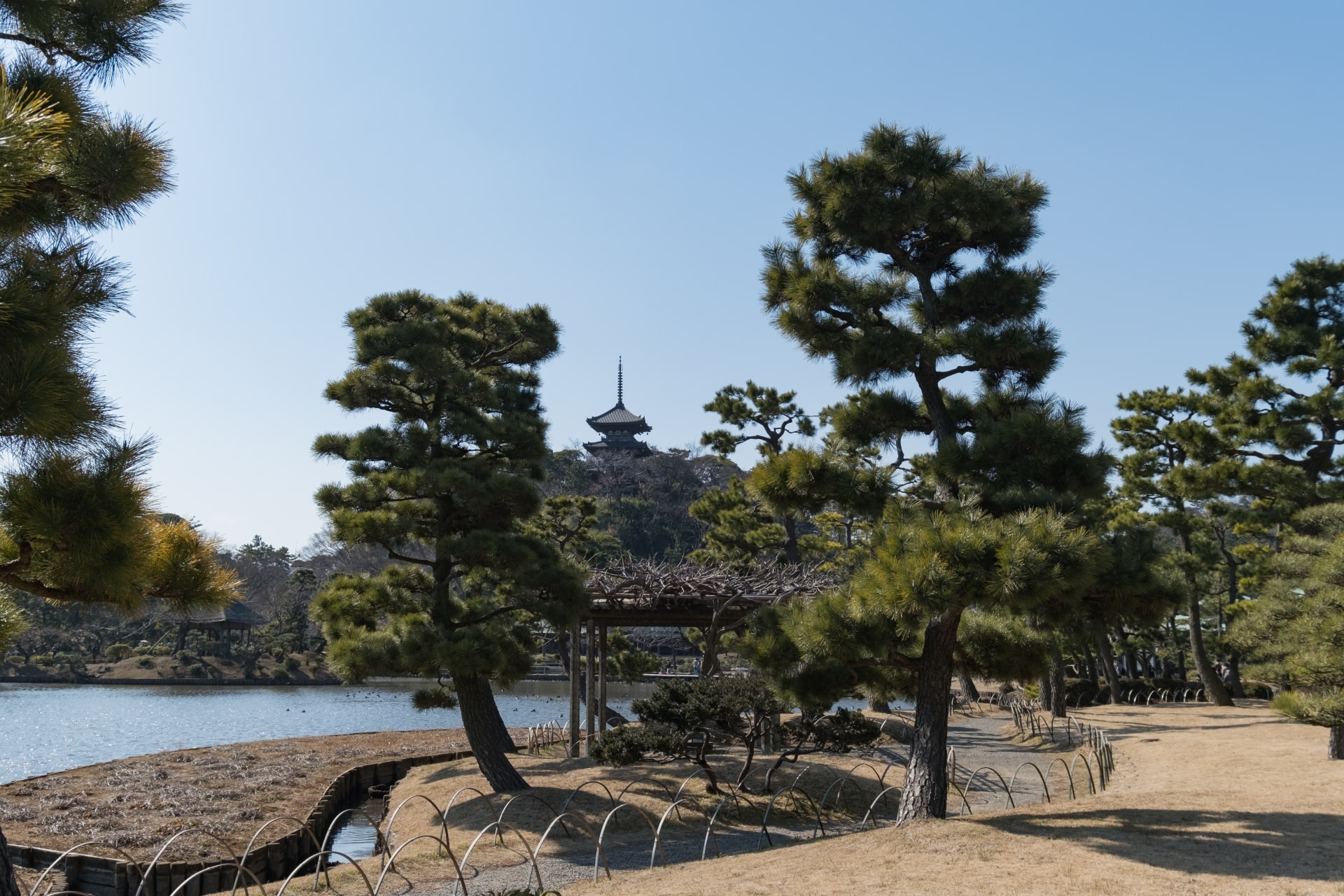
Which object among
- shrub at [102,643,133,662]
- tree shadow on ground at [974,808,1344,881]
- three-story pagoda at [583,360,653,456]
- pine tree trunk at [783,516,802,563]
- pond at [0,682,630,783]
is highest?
three-story pagoda at [583,360,653,456]

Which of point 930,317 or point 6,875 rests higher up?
point 930,317

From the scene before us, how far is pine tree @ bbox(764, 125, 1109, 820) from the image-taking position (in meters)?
7.86

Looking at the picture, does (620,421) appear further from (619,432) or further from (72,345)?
(72,345)

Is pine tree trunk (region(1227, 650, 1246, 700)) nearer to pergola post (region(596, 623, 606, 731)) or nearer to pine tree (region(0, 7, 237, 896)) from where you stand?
pergola post (region(596, 623, 606, 731))

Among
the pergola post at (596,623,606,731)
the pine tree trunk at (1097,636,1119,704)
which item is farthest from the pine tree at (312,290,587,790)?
the pine tree trunk at (1097,636,1119,704)

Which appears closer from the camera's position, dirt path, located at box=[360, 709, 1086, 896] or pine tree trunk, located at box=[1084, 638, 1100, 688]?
dirt path, located at box=[360, 709, 1086, 896]

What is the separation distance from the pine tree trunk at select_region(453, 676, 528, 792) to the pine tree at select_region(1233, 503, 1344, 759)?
8238 millimetres

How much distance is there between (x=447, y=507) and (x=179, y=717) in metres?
18.6

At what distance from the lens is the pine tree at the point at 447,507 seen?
35.0 feet

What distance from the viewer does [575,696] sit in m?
15.4

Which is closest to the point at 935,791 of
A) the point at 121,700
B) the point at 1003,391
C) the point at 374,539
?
the point at 1003,391

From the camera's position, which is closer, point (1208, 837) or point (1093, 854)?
Result: point (1093, 854)

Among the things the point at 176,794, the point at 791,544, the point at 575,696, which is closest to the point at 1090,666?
the point at 791,544

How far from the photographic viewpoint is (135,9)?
448cm
